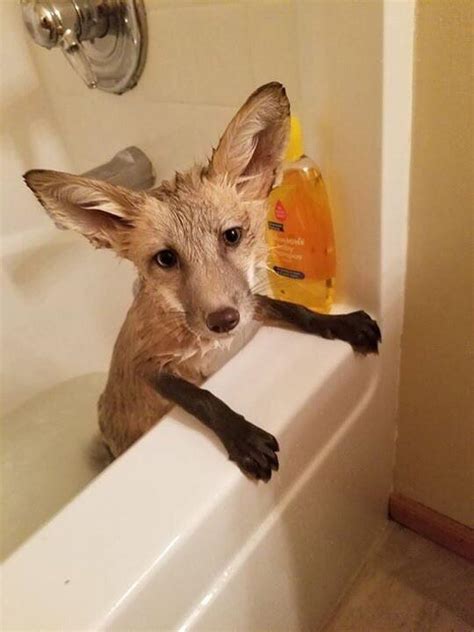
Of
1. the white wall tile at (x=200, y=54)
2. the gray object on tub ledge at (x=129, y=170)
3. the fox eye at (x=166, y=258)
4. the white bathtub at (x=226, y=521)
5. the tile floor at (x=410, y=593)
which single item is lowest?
the tile floor at (x=410, y=593)

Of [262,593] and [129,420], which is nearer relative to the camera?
[262,593]

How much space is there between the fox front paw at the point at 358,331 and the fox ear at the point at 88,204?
371mm

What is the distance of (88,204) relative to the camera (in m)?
0.79

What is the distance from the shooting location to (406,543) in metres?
1.18

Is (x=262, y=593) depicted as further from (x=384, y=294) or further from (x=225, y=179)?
(x=225, y=179)

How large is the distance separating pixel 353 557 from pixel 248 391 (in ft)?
1.73

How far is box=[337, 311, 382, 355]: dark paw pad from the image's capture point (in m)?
0.88

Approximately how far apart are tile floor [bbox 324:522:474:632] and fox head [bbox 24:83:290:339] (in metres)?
0.69

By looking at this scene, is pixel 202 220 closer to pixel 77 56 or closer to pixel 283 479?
pixel 283 479

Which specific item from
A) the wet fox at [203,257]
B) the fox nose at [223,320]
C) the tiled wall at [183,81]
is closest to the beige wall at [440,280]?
the wet fox at [203,257]

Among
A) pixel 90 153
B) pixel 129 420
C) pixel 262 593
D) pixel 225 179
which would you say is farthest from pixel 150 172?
pixel 262 593

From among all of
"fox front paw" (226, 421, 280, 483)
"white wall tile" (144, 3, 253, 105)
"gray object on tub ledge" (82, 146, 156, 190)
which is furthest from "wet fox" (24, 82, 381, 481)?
"gray object on tub ledge" (82, 146, 156, 190)

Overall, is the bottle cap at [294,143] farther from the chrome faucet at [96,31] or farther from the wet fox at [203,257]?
the chrome faucet at [96,31]

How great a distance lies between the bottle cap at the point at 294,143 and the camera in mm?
842
